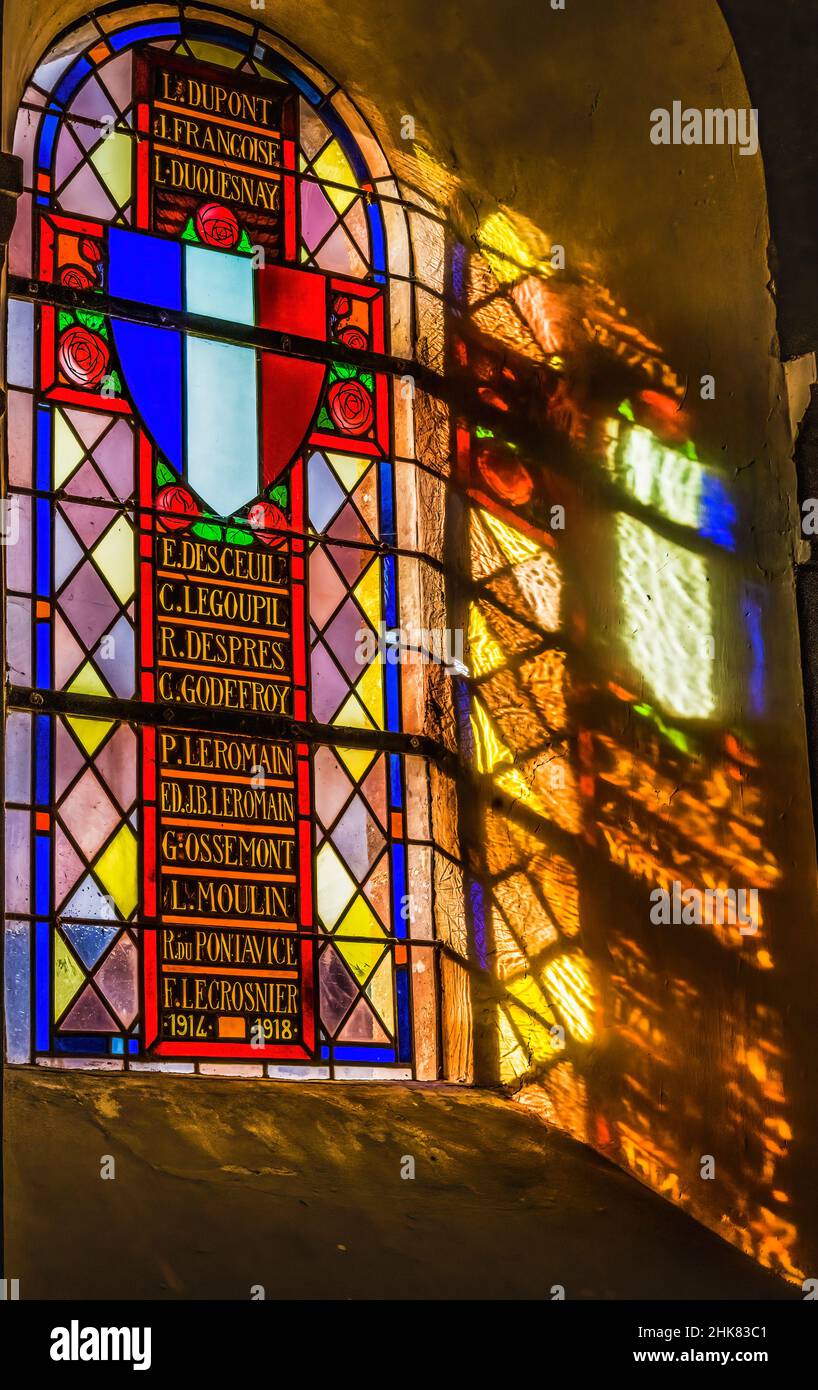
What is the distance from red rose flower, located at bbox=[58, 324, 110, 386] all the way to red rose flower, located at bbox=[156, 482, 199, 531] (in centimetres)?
35

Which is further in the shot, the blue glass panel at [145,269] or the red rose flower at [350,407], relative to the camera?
the red rose flower at [350,407]

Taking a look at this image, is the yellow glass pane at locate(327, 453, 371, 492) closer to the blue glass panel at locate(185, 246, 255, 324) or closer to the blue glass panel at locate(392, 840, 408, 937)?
the blue glass panel at locate(185, 246, 255, 324)

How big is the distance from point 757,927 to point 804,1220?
80 centimetres

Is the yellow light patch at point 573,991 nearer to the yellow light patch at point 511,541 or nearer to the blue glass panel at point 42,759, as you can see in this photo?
the yellow light patch at point 511,541

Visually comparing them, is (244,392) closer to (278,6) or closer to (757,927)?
(278,6)

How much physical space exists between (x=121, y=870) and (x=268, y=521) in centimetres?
111

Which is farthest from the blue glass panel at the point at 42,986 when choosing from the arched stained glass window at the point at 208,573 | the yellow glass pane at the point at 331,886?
the yellow glass pane at the point at 331,886

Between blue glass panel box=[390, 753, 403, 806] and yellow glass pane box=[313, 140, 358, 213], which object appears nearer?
blue glass panel box=[390, 753, 403, 806]

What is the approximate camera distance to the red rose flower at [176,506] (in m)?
6.62

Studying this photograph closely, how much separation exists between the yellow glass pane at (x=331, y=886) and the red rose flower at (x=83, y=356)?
4.61ft

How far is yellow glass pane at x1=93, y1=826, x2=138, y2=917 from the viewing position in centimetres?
624

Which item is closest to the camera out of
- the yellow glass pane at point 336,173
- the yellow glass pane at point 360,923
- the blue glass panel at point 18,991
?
the blue glass panel at point 18,991

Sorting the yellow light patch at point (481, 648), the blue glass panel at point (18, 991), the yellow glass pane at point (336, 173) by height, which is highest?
the yellow glass pane at point (336, 173)

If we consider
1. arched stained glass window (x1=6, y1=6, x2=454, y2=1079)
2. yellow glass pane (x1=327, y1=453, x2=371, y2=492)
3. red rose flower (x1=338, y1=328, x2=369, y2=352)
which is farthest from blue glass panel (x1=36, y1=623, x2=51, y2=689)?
red rose flower (x1=338, y1=328, x2=369, y2=352)
